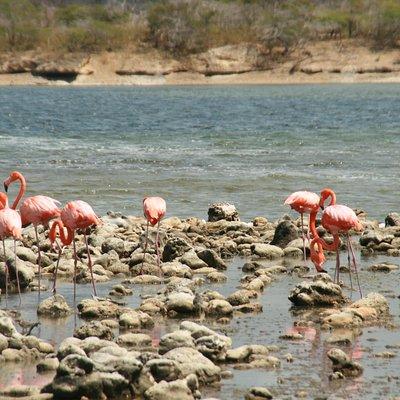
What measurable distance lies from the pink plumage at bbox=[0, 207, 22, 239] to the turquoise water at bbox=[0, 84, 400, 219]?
5.81m

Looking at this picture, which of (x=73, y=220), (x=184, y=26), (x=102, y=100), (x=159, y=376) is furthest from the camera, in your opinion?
(x=184, y=26)

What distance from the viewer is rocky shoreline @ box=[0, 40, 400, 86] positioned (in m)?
68.9

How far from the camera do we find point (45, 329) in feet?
25.2

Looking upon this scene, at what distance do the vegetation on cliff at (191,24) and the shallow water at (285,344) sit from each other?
64304 millimetres

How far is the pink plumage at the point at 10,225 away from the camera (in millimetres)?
8484

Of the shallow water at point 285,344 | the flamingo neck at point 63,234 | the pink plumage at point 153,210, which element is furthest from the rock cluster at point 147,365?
the pink plumage at point 153,210

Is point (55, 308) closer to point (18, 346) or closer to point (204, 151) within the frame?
point (18, 346)

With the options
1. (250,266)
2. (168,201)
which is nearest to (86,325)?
(250,266)

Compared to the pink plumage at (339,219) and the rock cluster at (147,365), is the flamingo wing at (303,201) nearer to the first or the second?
the pink plumage at (339,219)

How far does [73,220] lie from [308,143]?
58.9 feet

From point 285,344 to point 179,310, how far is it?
3.52 feet

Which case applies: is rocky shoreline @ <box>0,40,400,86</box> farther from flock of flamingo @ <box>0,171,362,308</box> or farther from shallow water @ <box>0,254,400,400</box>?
shallow water @ <box>0,254,400,400</box>

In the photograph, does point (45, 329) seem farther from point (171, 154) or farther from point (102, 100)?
point (102, 100)

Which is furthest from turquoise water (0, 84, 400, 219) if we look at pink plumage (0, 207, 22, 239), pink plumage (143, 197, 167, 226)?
pink plumage (0, 207, 22, 239)
